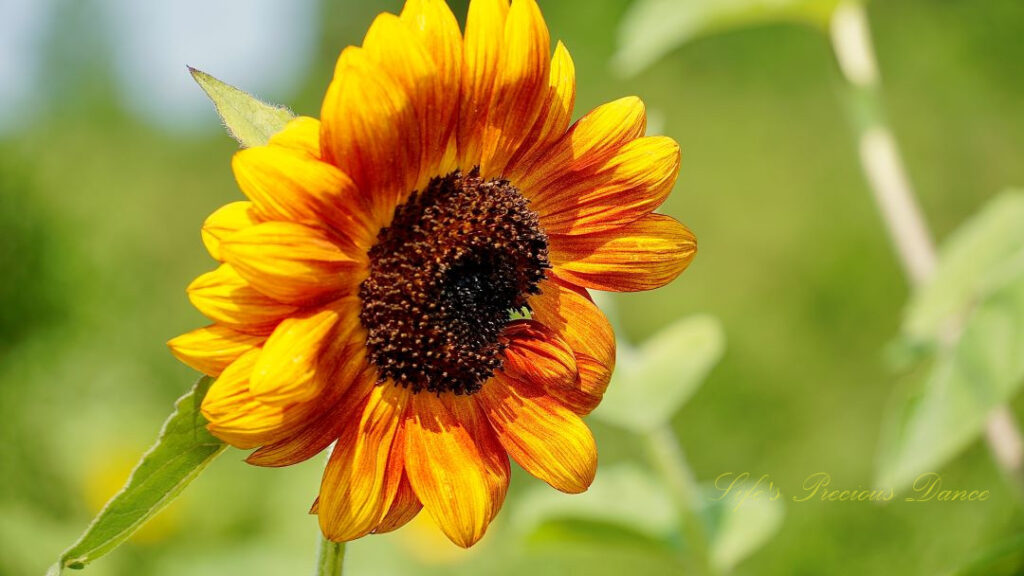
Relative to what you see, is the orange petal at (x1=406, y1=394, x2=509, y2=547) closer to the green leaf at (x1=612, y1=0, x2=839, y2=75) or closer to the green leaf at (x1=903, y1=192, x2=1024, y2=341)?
the green leaf at (x1=903, y1=192, x2=1024, y2=341)

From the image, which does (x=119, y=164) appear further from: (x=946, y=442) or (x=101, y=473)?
(x=946, y=442)

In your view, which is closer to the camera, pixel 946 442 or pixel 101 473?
pixel 946 442

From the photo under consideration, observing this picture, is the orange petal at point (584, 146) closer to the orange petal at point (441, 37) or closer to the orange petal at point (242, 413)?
the orange petal at point (441, 37)

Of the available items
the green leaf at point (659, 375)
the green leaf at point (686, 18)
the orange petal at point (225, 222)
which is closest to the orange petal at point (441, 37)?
the orange petal at point (225, 222)

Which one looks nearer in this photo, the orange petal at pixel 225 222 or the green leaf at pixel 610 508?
the orange petal at pixel 225 222

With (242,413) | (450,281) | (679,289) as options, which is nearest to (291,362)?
(242,413)

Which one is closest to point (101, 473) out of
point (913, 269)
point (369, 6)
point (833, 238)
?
point (913, 269)

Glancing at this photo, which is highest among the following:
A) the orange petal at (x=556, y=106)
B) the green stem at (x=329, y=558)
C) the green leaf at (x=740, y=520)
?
the orange petal at (x=556, y=106)
